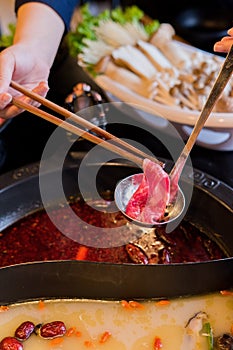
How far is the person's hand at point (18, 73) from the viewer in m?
1.77

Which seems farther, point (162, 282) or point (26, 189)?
point (26, 189)

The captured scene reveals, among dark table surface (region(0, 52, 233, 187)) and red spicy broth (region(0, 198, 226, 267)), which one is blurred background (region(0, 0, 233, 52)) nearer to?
dark table surface (region(0, 52, 233, 187))

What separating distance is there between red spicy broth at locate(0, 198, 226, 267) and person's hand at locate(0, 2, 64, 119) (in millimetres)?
462

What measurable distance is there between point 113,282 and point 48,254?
31 cm

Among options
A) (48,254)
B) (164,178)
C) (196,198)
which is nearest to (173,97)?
(196,198)

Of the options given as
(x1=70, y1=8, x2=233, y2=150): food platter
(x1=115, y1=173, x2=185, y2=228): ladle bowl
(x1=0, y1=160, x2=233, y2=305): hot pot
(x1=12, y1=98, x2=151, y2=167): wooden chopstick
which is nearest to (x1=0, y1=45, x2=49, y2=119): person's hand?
(x1=12, y1=98, x2=151, y2=167): wooden chopstick

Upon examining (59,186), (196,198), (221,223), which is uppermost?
(59,186)

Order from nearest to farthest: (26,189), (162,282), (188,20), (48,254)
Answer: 1. (162,282)
2. (48,254)
3. (26,189)
4. (188,20)

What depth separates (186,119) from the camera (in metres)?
A: 2.08

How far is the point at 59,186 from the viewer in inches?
76.5

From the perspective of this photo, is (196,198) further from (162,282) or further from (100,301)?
(100,301)

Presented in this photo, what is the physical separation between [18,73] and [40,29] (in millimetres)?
301

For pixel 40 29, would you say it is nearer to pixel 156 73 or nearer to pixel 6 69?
pixel 6 69

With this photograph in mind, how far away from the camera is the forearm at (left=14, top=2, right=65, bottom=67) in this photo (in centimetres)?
216
